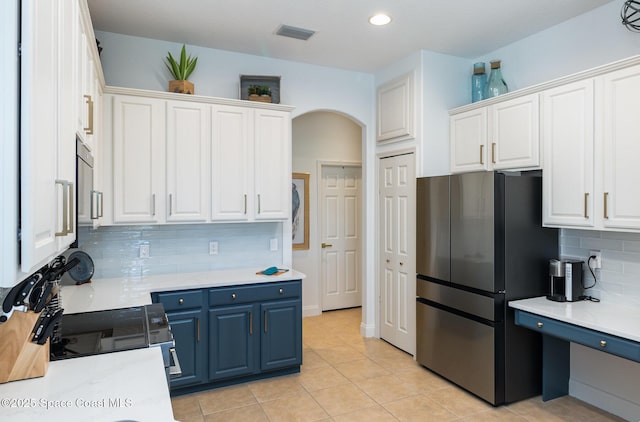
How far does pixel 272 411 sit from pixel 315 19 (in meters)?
2.89

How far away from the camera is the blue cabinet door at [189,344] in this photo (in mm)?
3055

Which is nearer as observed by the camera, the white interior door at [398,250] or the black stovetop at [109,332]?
the black stovetop at [109,332]

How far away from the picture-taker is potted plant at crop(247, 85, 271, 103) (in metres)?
3.61

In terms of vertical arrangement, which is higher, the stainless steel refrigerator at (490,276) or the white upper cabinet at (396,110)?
the white upper cabinet at (396,110)

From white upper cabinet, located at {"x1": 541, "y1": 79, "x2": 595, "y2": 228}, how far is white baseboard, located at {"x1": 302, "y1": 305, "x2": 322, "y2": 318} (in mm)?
3179

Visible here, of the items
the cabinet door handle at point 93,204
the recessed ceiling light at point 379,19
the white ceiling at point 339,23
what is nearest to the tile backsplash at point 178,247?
the cabinet door handle at point 93,204

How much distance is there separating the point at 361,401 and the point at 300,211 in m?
2.74

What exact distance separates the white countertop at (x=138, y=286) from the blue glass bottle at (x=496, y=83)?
232 centimetres

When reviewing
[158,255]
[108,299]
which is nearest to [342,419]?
[108,299]

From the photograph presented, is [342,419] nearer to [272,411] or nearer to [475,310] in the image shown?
[272,411]

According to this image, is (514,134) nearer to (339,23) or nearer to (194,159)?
(339,23)

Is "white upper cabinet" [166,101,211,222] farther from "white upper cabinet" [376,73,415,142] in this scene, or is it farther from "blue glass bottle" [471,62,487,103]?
"blue glass bottle" [471,62,487,103]

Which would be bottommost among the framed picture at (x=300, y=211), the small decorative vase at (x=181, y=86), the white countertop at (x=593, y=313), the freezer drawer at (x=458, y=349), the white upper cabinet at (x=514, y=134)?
the freezer drawer at (x=458, y=349)

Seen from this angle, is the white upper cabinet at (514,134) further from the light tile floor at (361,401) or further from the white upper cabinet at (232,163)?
the white upper cabinet at (232,163)
